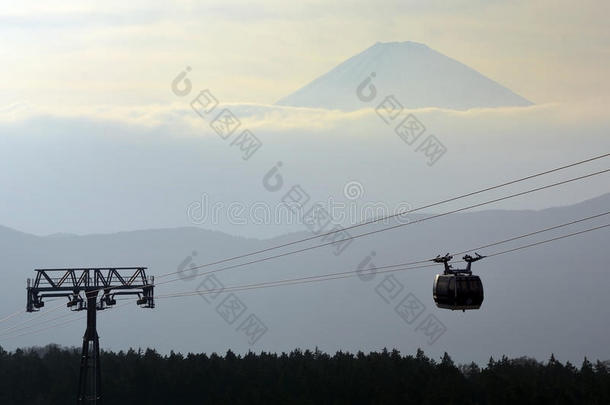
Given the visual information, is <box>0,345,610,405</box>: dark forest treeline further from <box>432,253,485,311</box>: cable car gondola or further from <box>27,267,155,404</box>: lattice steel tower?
<box>432,253,485,311</box>: cable car gondola

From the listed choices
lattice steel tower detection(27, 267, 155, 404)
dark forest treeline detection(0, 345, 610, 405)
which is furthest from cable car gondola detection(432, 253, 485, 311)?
dark forest treeline detection(0, 345, 610, 405)

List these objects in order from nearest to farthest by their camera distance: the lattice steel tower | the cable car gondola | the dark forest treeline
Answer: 1. the cable car gondola
2. the lattice steel tower
3. the dark forest treeline

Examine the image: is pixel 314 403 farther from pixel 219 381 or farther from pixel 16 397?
pixel 16 397

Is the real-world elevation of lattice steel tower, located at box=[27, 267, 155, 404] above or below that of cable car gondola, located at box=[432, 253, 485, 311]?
above

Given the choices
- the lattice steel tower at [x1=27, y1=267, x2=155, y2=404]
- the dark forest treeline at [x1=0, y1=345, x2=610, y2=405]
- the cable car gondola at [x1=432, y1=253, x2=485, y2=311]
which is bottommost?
the cable car gondola at [x1=432, y1=253, x2=485, y2=311]

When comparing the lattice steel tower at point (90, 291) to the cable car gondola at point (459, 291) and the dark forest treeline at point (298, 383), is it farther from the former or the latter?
the dark forest treeline at point (298, 383)

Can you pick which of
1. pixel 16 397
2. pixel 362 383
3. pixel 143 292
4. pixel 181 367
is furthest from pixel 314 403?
pixel 143 292

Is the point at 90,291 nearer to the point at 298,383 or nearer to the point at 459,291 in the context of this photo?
the point at 459,291

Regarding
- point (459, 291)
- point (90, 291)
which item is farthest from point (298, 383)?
point (459, 291)

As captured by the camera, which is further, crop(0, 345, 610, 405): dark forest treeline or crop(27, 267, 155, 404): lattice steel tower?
crop(0, 345, 610, 405): dark forest treeline
